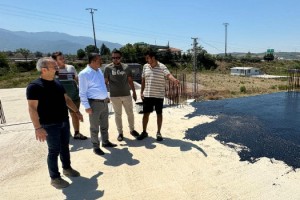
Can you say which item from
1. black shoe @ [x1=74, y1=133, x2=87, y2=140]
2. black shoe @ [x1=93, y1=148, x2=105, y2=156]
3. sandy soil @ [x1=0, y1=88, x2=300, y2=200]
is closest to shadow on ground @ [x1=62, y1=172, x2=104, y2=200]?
sandy soil @ [x1=0, y1=88, x2=300, y2=200]

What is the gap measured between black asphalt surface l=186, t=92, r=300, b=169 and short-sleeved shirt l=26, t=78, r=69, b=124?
244cm

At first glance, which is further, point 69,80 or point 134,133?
point 134,133

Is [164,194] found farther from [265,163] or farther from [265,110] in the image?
[265,110]

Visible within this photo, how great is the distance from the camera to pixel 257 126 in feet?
15.9

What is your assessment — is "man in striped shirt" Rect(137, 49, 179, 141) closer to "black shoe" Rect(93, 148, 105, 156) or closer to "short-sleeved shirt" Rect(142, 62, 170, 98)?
"short-sleeved shirt" Rect(142, 62, 170, 98)

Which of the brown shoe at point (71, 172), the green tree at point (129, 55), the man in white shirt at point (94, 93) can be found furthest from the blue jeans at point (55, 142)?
the green tree at point (129, 55)

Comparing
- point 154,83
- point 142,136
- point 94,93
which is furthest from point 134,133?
point 94,93

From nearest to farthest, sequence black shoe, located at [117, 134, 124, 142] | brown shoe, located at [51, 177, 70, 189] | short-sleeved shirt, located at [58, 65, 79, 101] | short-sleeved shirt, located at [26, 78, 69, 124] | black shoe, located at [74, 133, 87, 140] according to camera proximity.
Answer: short-sleeved shirt, located at [26, 78, 69, 124] → brown shoe, located at [51, 177, 70, 189] → short-sleeved shirt, located at [58, 65, 79, 101] → black shoe, located at [117, 134, 124, 142] → black shoe, located at [74, 133, 87, 140]

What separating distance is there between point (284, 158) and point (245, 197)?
48.8 inches

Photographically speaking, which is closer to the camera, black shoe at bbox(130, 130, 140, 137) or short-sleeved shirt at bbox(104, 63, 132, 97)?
short-sleeved shirt at bbox(104, 63, 132, 97)

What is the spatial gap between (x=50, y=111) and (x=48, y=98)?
0.15 m

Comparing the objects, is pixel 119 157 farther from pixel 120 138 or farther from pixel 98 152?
pixel 120 138

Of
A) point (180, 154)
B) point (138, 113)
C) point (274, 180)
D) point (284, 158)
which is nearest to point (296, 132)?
point (284, 158)

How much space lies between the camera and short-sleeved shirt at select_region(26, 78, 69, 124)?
259 centimetres
